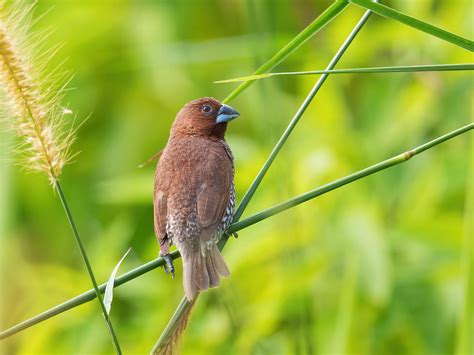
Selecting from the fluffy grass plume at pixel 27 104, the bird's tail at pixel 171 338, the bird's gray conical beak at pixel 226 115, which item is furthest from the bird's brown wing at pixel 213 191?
the fluffy grass plume at pixel 27 104

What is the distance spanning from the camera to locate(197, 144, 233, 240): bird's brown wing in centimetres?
300

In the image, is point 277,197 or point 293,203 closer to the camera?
point 293,203

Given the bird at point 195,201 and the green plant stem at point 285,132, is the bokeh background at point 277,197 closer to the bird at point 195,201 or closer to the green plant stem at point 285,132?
the bird at point 195,201

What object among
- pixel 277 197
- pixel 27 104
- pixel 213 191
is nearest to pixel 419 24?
pixel 27 104

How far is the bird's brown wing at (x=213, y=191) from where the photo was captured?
9.85 ft

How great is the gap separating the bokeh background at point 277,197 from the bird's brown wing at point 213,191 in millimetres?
202

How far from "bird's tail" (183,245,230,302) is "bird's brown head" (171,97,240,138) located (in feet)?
2.10

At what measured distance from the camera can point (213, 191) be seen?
3.05 m

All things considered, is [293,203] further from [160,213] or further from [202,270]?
[160,213]

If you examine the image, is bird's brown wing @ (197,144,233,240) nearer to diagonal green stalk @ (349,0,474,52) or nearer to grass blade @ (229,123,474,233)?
grass blade @ (229,123,474,233)

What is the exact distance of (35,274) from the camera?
15.8ft

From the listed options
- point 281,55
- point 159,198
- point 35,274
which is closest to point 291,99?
point 35,274

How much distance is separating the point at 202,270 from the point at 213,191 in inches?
15.9

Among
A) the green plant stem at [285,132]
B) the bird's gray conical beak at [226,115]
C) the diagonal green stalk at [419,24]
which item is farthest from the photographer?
the bird's gray conical beak at [226,115]
